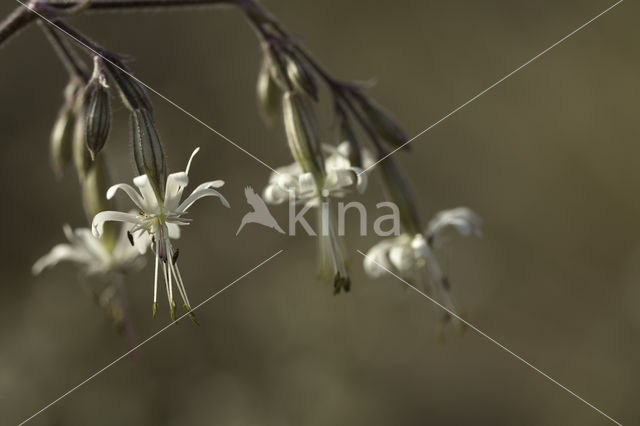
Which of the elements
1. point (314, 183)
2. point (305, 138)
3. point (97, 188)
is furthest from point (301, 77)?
point (97, 188)

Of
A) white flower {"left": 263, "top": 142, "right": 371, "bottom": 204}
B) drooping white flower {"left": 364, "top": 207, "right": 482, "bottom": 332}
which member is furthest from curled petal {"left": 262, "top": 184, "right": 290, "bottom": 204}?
drooping white flower {"left": 364, "top": 207, "right": 482, "bottom": 332}

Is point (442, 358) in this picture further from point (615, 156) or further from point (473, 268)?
point (615, 156)

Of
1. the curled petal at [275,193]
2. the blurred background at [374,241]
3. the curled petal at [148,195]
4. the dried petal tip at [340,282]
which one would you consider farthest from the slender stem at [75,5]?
the blurred background at [374,241]

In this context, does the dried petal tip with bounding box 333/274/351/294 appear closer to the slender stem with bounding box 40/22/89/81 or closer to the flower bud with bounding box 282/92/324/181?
the flower bud with bounding box 282/92/324/181

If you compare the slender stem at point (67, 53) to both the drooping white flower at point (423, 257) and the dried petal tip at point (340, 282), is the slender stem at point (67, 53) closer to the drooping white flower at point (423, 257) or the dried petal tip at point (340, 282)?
the dried petal tip at point (340, 282)

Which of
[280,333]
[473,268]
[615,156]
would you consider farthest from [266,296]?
[615,156]

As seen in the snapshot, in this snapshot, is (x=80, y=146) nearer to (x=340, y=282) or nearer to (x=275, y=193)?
(x=275, y=193)
